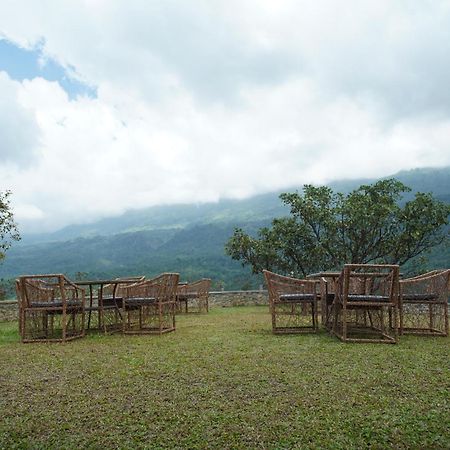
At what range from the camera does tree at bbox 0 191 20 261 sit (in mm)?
11711

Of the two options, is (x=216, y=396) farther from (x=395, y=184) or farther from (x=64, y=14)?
(x=395, y=184)

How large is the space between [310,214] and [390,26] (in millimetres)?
6041

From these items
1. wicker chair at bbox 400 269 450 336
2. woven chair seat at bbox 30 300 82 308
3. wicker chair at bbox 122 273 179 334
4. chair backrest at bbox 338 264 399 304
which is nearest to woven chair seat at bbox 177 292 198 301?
wicker chair at bbox 122 273 179 334

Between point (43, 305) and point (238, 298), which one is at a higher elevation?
point (43, 305)

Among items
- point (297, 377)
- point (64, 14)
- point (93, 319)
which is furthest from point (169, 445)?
point (64, 14)

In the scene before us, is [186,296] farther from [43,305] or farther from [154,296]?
[43,305]

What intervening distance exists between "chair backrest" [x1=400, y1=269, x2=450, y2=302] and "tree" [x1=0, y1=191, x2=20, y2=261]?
9820 millimetres

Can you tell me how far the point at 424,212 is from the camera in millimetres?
13656

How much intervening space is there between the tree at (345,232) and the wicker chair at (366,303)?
811 cm

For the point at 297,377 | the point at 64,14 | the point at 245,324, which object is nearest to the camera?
the point at 297,377

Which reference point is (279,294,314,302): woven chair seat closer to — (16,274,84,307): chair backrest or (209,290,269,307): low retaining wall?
(16,274,84,307): chair backrest

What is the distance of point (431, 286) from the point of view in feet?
18.2

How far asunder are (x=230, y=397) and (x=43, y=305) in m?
3.57

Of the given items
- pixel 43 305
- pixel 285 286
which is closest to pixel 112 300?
pixel 43 305
